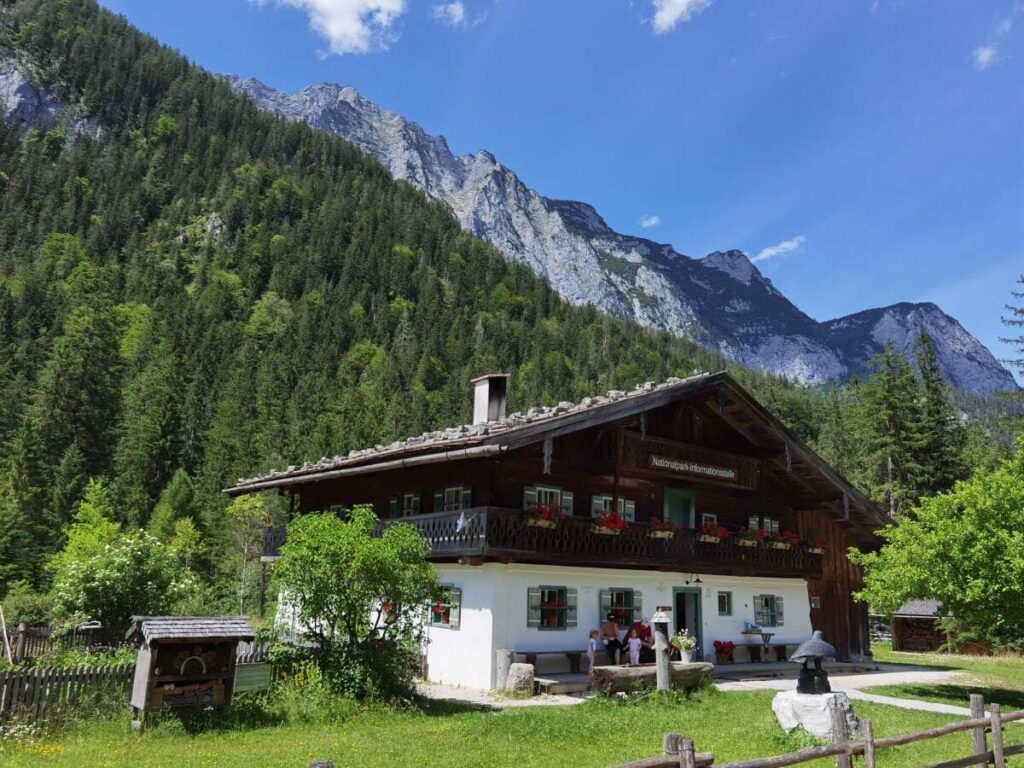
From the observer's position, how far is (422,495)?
22453 millimetres

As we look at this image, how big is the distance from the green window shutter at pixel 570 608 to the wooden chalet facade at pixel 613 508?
43mm

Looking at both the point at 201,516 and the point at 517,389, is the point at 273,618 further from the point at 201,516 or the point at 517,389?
the point at 517,389

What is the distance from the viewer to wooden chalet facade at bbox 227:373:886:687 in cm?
1888

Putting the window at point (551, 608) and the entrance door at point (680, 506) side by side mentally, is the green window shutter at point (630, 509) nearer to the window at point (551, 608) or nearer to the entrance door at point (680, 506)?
the entrance door at point (680, 506)

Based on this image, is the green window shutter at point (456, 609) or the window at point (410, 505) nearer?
the green window shutter at point (456, 609)

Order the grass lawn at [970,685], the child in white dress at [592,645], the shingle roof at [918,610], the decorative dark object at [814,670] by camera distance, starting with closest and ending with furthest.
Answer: the decorative dark object at [814,670]
the child in white dress at [592,645]
the grass lawn at [970,685]
the shingle roof at [918,610]

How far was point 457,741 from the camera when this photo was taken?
11.9 m

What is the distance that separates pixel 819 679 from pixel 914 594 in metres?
8.30

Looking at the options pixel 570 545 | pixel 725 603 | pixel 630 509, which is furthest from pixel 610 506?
pixel 725 603

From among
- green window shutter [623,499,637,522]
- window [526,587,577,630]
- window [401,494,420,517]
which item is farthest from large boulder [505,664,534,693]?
green window shutter [623,499,637,522]

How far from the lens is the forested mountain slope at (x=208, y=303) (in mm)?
69188

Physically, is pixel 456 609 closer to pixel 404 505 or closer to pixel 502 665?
pixel 502 665

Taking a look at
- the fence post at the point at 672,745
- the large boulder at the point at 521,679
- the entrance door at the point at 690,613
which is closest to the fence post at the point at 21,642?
the large boulder at the point at 521,679

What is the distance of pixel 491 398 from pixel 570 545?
20.6 feet
